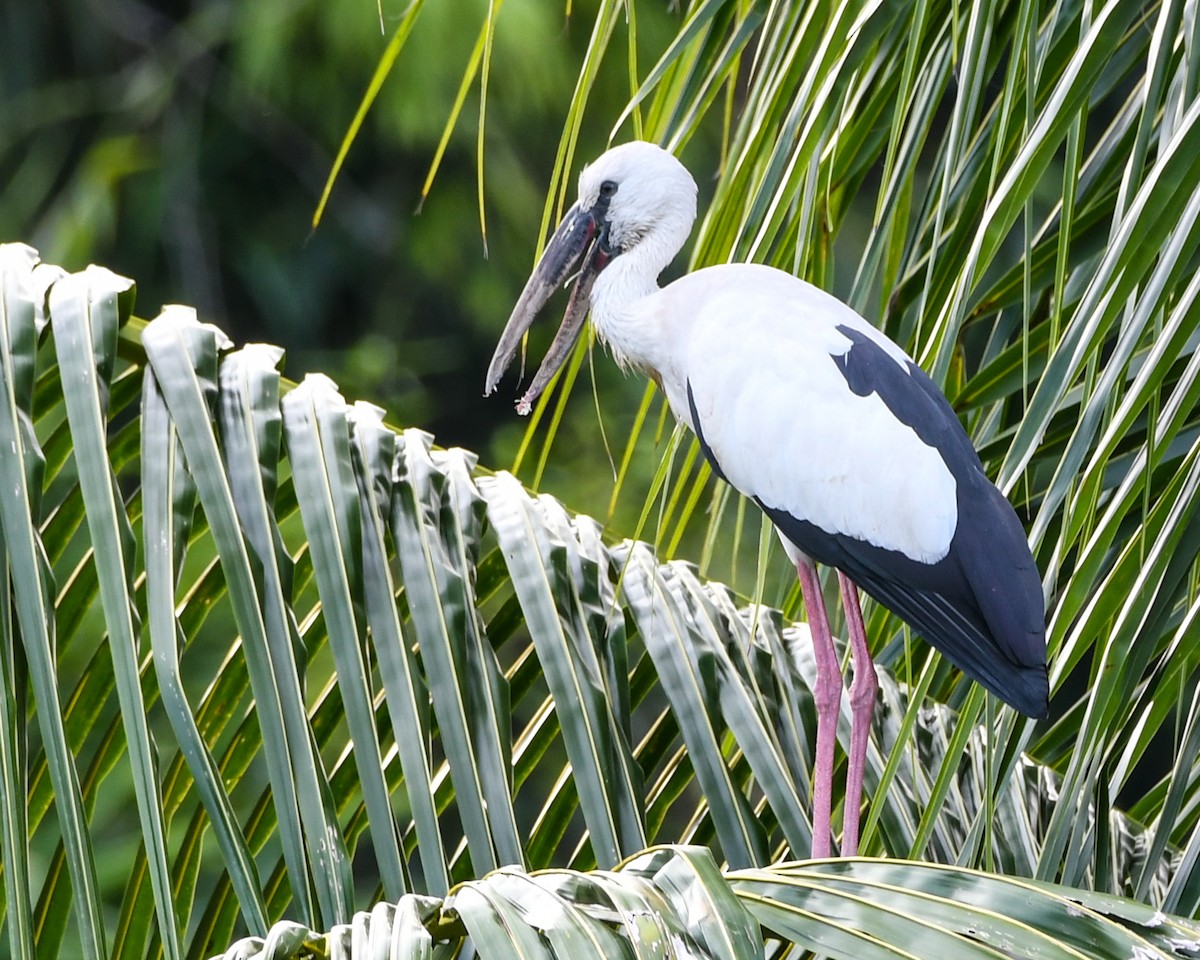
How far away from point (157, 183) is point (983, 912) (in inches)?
198

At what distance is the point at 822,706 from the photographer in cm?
164

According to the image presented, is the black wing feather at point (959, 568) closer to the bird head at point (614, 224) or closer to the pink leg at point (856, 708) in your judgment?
the pink leg at point (856, 708)

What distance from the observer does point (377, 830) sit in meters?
1.17

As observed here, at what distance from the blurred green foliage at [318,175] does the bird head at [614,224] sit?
9.33 feet

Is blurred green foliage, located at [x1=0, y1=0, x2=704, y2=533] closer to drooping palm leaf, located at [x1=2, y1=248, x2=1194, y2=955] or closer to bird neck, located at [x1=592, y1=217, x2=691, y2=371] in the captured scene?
bird neck, located at [x1=592, y1=217, x2=691, y2=371]

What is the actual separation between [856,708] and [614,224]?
64cm

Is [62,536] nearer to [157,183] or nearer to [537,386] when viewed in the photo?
[537,386]

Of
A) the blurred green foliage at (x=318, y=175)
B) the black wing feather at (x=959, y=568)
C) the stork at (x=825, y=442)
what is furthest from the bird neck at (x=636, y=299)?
the blurred green foliage at (x=318, y=175)

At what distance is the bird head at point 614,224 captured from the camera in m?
1.88

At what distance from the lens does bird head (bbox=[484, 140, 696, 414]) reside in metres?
1.88

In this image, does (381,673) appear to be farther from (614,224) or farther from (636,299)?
(614,224)

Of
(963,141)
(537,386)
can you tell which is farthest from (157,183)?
(963,141)

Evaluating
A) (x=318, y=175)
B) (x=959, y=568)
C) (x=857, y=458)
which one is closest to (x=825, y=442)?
(x=857, y=458)


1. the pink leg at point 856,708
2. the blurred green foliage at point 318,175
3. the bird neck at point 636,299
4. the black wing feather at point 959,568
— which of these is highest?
the blurred green foliage at point 318,175
